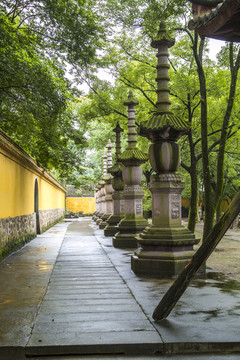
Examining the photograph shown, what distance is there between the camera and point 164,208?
7.87m

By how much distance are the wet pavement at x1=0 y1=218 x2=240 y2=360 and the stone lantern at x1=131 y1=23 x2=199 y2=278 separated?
0.48 metres

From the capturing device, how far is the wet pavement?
12.5 ft

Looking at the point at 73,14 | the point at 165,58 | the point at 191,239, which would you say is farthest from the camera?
the point at 73,14

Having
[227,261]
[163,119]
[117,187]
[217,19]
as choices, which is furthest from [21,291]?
[117,187]

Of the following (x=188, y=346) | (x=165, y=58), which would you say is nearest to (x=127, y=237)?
(x=165, y=58)

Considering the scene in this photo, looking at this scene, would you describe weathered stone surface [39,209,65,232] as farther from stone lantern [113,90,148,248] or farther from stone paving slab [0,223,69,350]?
stone paving slab [0,223,69,350]

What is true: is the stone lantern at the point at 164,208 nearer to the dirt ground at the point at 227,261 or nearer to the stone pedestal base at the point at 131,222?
the dirt ground at the point at 227,261

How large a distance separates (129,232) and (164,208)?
4.74 meters

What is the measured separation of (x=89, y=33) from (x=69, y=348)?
999 cm

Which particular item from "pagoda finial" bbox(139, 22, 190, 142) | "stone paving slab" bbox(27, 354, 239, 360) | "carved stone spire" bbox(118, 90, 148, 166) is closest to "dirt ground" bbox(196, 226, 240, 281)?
"pagoda finial" bbox(139, 22, 190, 142)

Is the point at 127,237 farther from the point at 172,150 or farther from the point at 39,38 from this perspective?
the point at 39,38

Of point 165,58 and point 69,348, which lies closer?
point 69,348

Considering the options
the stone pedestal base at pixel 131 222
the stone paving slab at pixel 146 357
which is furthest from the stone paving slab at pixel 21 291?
the stone pedestal base at pixel 131 222

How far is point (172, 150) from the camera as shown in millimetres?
7898
